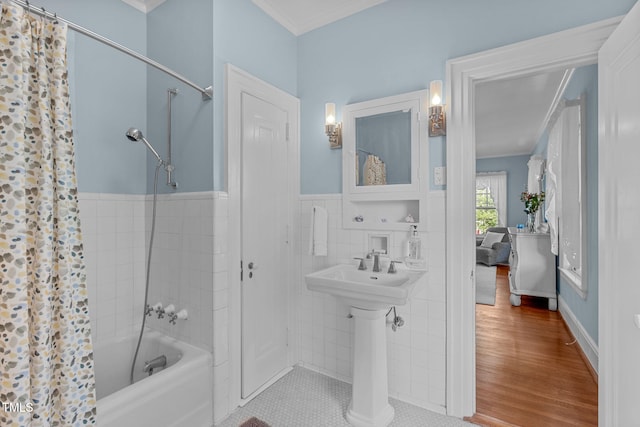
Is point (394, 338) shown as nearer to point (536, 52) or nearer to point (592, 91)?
point (536, 52)

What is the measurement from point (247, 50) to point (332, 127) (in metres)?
0.77

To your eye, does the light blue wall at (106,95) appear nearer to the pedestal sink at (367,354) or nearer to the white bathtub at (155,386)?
the white bathtub at (155,386)

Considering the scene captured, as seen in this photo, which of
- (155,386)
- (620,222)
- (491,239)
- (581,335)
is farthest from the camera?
(491,239)

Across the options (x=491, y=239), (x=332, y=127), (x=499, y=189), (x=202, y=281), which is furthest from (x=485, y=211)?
(x=202, y=281)

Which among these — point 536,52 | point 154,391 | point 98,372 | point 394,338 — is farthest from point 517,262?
point 98,372

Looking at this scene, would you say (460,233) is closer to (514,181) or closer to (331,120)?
(331,120)

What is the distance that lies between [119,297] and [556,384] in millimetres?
3119

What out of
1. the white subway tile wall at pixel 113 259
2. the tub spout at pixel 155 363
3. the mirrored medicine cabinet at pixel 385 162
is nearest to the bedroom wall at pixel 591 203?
the mirrored medicine cabinet at pixel 385 162

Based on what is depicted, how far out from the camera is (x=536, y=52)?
1.68 m

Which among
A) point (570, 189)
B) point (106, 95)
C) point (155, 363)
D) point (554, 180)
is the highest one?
point (106, 95)

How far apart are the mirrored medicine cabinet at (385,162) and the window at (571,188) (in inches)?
64.4

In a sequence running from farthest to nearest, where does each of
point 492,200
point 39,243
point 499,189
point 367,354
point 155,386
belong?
point 492,200 → point 499,189 → point 367,354 → point 155,386 → point 39,243

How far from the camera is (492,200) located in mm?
7965

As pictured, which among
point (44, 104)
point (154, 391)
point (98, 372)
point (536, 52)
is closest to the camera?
point (44, 104)
